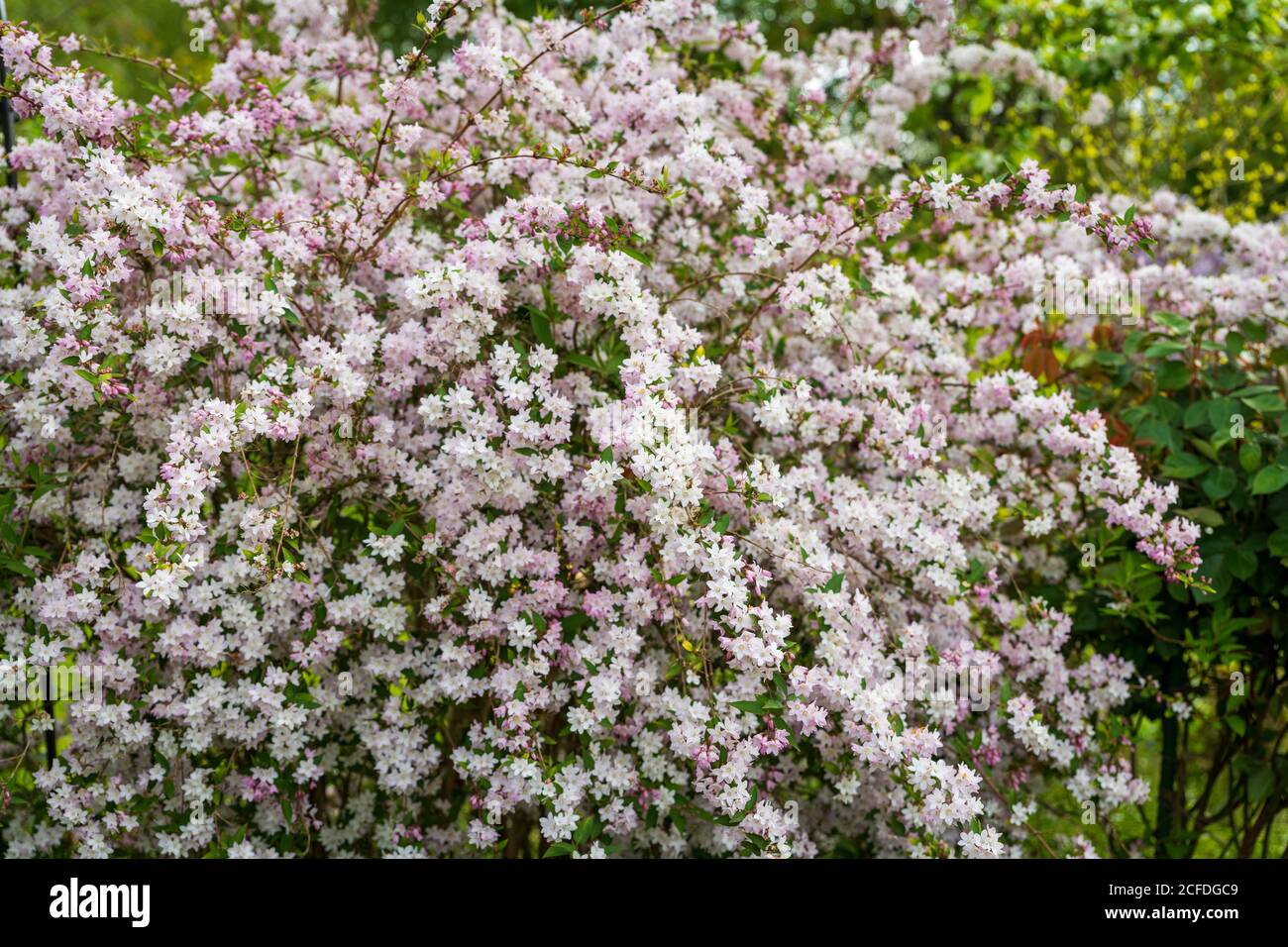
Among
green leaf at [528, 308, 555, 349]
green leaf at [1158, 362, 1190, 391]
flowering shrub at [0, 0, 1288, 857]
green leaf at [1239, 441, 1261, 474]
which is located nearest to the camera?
flowering shrub at [0, 0, 1288, 857]

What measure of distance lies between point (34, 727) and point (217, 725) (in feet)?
1.50

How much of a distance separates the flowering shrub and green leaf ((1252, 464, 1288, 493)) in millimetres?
191

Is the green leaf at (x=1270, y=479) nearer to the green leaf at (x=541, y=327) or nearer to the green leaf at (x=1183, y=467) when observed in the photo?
the green leaf at (x=1183, y=467)

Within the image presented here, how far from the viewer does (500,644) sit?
255cm

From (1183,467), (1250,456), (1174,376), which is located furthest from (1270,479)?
(1174,376)

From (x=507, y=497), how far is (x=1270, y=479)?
1.99 m

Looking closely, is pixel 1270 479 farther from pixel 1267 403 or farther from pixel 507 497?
pixel 507 497

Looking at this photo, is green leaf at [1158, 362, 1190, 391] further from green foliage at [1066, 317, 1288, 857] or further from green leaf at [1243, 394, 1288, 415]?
green leaf at [1243, 394, 1288, 415]

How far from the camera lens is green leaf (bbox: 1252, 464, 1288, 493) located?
9.27 ft

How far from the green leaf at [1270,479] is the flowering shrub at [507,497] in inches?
7.5

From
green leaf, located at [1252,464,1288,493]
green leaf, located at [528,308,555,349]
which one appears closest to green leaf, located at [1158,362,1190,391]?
green leaf, located at [1252,464,1288,493]

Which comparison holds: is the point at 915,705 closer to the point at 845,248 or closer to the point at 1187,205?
the point at 845,248

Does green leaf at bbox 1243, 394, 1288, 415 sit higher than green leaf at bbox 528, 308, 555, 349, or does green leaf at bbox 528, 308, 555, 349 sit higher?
green leaf at bbox 528, 308, 555, 349
